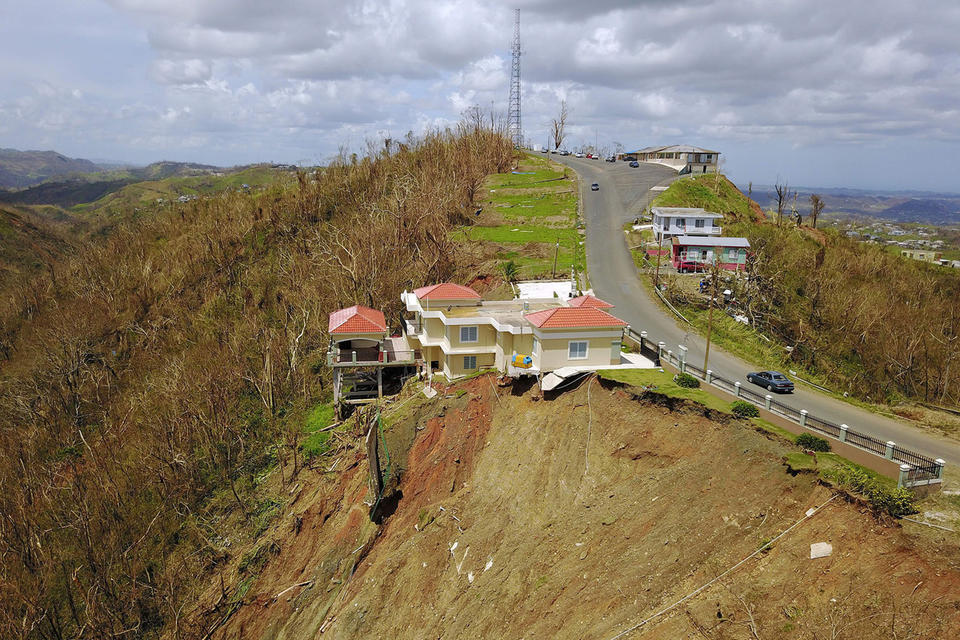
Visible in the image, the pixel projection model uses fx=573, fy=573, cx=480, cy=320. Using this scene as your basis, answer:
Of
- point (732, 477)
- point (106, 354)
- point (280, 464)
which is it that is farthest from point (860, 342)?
point (106, 354)

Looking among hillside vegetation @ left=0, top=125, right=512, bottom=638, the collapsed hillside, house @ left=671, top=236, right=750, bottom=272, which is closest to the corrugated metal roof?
house @ left=671, top=236, right=750, bottom=272

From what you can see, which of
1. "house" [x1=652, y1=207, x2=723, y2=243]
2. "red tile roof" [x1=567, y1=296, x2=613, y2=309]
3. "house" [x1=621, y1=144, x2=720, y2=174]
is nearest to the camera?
"red tile roof" [x1=567, y1=296, x2=613, y2=309]

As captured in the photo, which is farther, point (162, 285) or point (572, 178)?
point (572, 178)

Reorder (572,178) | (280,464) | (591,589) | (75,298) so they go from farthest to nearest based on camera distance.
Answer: (572,178) → (75,298) → (280,464) → (591,589)

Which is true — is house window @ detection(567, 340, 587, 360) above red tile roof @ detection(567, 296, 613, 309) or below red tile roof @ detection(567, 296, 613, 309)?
below

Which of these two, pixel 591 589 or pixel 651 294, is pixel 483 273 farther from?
pixel 591 589

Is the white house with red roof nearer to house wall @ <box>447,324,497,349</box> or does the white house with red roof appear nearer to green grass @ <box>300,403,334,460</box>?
house wall @ <box>447,324,497,349</box>

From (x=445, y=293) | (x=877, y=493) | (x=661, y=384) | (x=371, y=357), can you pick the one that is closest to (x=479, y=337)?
(x=445, y=293)
